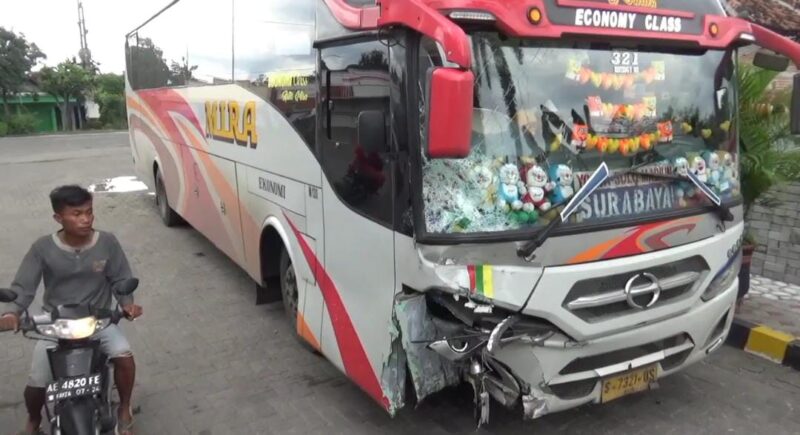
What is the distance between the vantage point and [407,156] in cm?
296

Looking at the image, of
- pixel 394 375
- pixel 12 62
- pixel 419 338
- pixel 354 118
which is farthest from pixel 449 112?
pixel 12 62

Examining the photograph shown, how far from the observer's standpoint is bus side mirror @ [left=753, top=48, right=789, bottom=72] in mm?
4086

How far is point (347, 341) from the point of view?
146 inches

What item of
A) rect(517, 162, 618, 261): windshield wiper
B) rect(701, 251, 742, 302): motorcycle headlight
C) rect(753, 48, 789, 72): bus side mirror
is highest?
rect(753, 48, 789, 72): bus side mirror

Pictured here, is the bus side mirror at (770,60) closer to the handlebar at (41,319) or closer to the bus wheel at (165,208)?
the handlebar at (41,319)

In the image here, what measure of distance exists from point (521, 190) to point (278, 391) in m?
2.30

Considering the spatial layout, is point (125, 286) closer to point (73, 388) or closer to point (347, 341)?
point (73, 388)

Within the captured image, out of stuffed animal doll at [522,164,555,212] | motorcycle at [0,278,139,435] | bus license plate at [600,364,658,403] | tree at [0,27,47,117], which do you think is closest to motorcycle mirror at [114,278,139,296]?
motorcycle at [0,278,139,435]

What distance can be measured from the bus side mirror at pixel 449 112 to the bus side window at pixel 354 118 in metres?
0.62

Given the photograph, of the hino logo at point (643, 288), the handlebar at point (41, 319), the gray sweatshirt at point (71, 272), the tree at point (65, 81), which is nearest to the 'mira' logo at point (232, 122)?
the gray sweatshirt at point (71, 272)

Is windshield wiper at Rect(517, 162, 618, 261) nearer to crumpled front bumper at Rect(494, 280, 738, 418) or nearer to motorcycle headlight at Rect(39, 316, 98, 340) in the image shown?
crumpled front bumper at Rect(494, 280, 738, 418)

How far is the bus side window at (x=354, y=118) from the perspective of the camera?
3.16 meters

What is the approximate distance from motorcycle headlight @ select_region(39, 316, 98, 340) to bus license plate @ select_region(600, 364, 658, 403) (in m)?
2.59

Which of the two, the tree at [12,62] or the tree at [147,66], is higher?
the tree at [12,62]
